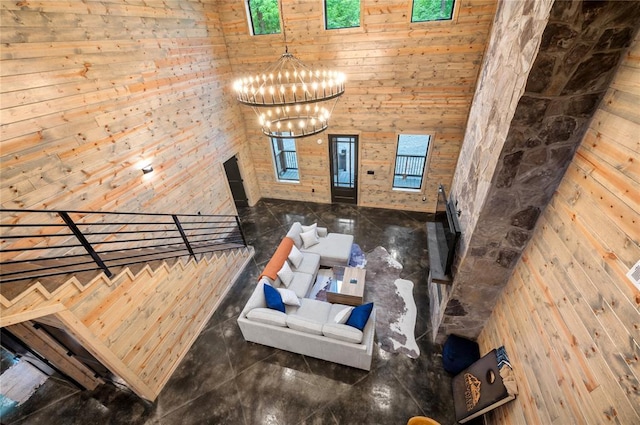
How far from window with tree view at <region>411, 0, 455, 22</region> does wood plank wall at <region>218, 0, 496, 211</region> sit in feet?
0.47

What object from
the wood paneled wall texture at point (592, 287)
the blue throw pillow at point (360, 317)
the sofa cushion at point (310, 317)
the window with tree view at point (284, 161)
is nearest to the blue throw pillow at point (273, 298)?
the sofa cushion at point (310, 317)

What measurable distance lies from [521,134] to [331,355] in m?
3.76

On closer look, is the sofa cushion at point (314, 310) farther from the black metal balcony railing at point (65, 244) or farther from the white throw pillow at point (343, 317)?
the black metal balcony railing at point (65, 244)

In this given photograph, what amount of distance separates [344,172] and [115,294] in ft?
21.1

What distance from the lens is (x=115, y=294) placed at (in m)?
3.15

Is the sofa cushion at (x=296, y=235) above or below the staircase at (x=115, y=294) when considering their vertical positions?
below

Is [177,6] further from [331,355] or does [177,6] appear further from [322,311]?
[331,355]

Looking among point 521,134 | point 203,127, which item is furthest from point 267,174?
point 521,134

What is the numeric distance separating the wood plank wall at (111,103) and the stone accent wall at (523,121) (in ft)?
17.7

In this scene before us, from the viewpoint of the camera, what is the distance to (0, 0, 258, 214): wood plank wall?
3053mm

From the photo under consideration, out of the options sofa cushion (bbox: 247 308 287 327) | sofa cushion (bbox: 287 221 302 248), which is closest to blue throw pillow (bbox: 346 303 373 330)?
sofa cushion (bbox: 247 308 287 327)

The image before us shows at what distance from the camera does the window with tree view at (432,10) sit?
5.04 m

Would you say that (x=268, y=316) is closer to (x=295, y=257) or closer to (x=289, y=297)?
(x=289, y=297)

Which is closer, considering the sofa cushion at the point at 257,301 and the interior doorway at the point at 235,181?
the sofa cushion at the point at 257,301
